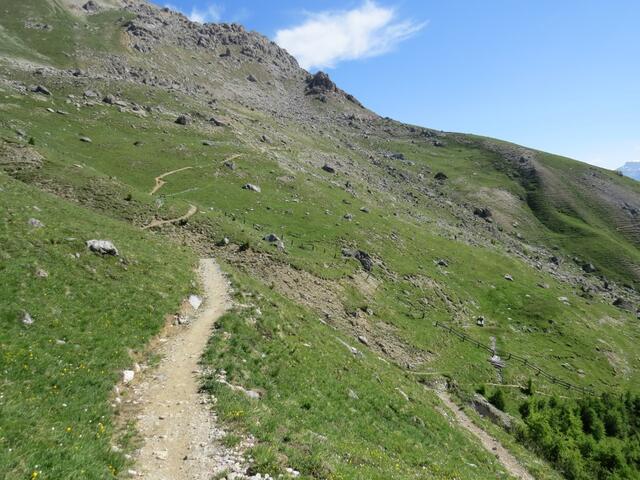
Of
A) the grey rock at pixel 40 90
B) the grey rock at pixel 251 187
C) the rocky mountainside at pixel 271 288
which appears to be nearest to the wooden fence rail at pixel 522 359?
the rocky mountainside at pixel 271 288

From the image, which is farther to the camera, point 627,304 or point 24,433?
point 627,304

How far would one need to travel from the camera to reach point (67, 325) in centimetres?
1984

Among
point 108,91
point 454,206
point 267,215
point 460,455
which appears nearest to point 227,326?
point 460,455

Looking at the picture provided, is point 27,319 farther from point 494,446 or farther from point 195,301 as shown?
point 494,446

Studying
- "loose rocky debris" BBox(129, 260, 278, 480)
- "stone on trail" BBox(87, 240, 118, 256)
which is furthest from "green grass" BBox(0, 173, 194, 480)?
"loose rocky debris" BBox(129, 260, 278, 480)

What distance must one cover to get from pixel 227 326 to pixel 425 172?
158528mm

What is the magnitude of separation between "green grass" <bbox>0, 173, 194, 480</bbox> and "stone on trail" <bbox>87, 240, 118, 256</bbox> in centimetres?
52

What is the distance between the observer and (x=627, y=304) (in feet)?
307

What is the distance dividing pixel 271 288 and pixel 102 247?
17.7m

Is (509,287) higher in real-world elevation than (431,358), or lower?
higher

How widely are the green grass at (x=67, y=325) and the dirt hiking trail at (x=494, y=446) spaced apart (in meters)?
26.4

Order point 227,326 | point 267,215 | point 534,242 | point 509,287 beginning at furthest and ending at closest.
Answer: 1. point 534,242
2. point 509,287
3. point 267,215
4. point 227,326

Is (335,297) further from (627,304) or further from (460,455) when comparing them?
(627,304)

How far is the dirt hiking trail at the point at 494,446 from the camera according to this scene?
95.4 ft
